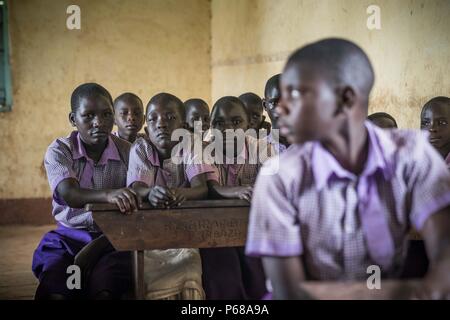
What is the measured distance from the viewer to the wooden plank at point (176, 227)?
2.55 metres

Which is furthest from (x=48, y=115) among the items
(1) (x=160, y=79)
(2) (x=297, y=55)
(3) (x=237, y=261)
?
(2) (x=297, y=55)

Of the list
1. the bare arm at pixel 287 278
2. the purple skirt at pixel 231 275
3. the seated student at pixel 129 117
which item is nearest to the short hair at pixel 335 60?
the bare arm at pixel 287 278

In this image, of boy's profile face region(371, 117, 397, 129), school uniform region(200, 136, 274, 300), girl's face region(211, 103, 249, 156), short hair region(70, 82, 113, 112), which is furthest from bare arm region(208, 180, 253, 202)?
boy's profile face region(371, 117, 397, 129)

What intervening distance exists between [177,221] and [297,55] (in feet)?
4.60

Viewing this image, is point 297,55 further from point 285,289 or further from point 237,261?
point 237,261

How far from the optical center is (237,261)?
309cm

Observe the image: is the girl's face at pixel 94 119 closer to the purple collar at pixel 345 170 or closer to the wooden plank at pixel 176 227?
the wooden plank at pixel 176 227

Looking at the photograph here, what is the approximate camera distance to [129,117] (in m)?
4.72

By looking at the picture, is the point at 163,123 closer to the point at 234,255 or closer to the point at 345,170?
the point at 234,255

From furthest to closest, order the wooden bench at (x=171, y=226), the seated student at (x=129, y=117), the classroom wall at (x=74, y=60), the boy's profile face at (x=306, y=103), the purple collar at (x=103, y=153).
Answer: the classroom wall at (x=74, y=60) → the seated student at (x=129, y=117) → the purple collar at (x=103, y=153) → the wooden bench at (x=171, y=226) → the boy's profile face at (x=306, y=103)

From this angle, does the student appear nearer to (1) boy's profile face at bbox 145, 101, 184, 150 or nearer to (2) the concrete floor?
(1) boy's profile face at bbox 145, 101, 184, 150

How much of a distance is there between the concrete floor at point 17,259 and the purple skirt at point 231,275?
4.86 ft

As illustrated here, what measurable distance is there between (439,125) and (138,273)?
2.17 meters

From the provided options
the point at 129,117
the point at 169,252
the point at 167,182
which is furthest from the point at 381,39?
the point at 169,252
